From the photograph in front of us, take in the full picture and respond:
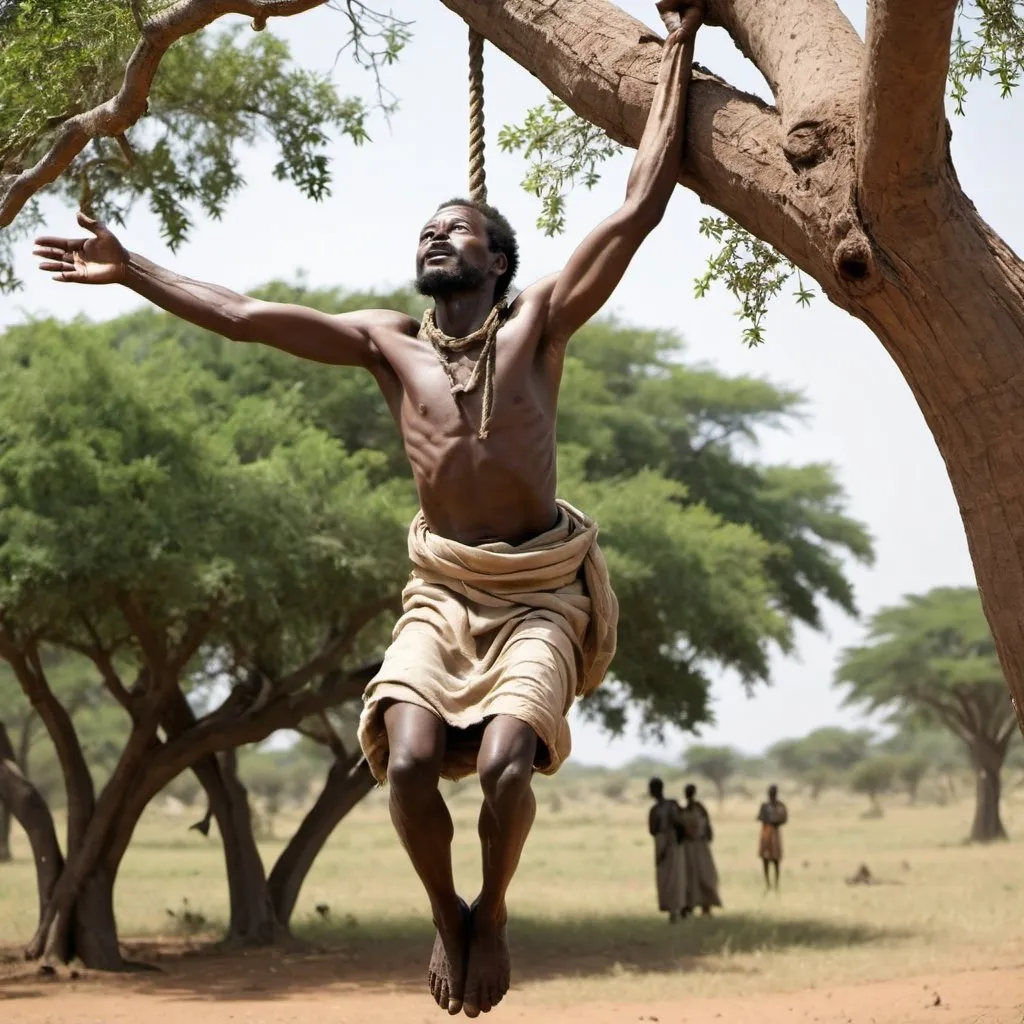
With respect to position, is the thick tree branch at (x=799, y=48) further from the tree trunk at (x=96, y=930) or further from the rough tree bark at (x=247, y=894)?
the rough tree bark at (x=247, y=894)

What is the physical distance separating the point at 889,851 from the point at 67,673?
17.3 meters

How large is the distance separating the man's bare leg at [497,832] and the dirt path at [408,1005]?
6.87 m

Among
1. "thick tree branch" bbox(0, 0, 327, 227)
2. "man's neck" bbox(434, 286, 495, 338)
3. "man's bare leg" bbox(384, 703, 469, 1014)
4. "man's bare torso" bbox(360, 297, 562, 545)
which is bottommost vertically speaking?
"man's bare leg" bbox(384, 703, 469, 1014)

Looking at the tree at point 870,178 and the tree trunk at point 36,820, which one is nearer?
the tree at point 870,178

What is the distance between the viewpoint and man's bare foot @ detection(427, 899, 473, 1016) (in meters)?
4.05

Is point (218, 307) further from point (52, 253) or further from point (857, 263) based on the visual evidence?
point (857, 263)

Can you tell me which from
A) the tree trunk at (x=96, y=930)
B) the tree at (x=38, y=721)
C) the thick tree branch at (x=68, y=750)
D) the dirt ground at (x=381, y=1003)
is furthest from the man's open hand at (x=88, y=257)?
the tree at (x=38, y=721)

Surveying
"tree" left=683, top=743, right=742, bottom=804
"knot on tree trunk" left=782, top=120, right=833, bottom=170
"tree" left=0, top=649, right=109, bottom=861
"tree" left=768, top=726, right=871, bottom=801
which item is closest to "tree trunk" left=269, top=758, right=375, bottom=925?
"tree" left=0, top=649, right=109, bottom=861

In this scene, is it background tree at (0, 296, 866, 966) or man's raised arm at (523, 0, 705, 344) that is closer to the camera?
man's raised arm at (523, 0, 705, 344)

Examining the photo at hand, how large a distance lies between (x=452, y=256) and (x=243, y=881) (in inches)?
563

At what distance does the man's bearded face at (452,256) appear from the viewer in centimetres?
457

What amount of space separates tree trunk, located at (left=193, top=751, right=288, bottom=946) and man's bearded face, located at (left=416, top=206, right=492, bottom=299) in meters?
13.9

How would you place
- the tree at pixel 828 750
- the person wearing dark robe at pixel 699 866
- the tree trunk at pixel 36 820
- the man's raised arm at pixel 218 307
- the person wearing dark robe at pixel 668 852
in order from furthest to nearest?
the tree at pixel 828 750 → the person wearing dark robe at pixel 699 866 → the person wearing dark robe at pixel 668 852 → the tree trunk at pixel 36 820 → the man's raised arm at pixel 218 307

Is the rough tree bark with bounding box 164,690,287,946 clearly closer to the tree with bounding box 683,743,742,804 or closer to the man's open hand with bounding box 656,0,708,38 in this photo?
the man's open hand with bounding box 656,0,708,38
